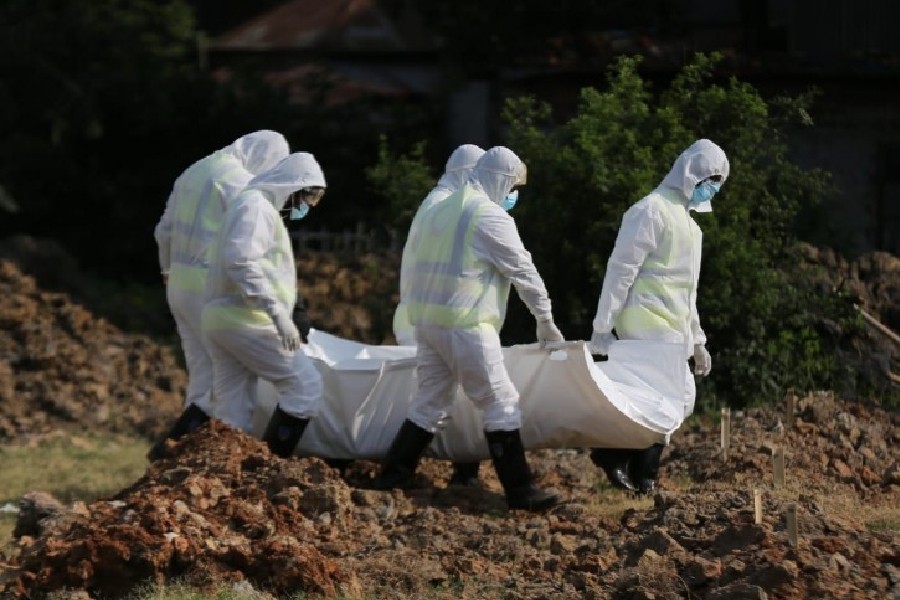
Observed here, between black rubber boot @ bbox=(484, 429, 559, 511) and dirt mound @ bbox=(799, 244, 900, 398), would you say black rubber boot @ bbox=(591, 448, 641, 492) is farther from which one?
dirt mound @ bbox=(799, 244, 900, 398)

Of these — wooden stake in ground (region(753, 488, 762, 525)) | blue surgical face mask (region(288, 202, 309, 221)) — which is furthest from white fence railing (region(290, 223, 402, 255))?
wooden stake in ground (region(753, 488, 762, 525))

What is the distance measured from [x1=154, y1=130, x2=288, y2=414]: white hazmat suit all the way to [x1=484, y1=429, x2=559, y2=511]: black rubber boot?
2659 millimetres

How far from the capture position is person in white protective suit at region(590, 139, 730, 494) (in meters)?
11.7

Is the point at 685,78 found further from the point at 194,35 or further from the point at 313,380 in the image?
the point at 194,35

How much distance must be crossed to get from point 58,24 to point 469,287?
48.2ft

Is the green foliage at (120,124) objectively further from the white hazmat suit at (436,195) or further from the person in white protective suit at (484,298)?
the person in white protective suit at (484,298)

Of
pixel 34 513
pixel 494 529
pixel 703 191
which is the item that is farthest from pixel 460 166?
pixel 34 513

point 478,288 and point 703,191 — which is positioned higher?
point 703,191

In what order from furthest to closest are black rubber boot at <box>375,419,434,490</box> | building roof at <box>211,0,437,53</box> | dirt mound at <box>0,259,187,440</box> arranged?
building roof at <box>211,0,437,53</box> < dirt mound at <box>0,259,187,440</box> < black rubber boot at <box>375,419,434,490</box>

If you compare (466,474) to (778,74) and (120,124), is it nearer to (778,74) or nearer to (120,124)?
(778,74)

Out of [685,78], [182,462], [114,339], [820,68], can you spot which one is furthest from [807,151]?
[182,462]

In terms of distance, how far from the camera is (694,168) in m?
12.0

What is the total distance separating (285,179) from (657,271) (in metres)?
2.37

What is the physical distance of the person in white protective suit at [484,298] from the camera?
11.2m
